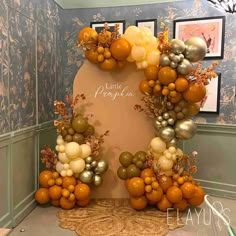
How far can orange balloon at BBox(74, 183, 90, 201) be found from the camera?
3.11 meters

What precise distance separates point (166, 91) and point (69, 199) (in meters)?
1.46

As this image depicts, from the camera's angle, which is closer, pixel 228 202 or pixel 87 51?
pixel 87 51

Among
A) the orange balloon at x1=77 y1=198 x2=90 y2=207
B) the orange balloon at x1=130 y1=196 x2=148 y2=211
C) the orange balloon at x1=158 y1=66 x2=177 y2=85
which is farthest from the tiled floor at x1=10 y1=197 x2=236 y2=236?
the orange balloon at x1=158 y1=66 x2=177 y2=85

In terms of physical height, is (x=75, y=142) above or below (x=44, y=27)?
below

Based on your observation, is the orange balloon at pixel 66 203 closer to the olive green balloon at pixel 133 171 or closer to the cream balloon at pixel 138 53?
the olive green balloon at pixel 133 171

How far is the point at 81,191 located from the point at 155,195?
74 cm

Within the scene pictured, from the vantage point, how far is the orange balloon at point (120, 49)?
3.06m

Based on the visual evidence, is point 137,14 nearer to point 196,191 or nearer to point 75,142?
point 75,142

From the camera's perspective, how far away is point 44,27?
3643 millimetres

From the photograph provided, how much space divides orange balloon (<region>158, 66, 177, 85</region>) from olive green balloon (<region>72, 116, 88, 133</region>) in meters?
0.90

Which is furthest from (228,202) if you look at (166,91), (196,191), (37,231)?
(37,231)

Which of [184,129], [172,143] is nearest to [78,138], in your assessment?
[172,143]

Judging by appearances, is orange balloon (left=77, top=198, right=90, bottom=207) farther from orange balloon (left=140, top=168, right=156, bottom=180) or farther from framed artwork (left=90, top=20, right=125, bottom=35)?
framed artwork (left=90, top=20, right=125, bottom=35)

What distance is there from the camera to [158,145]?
307cm
